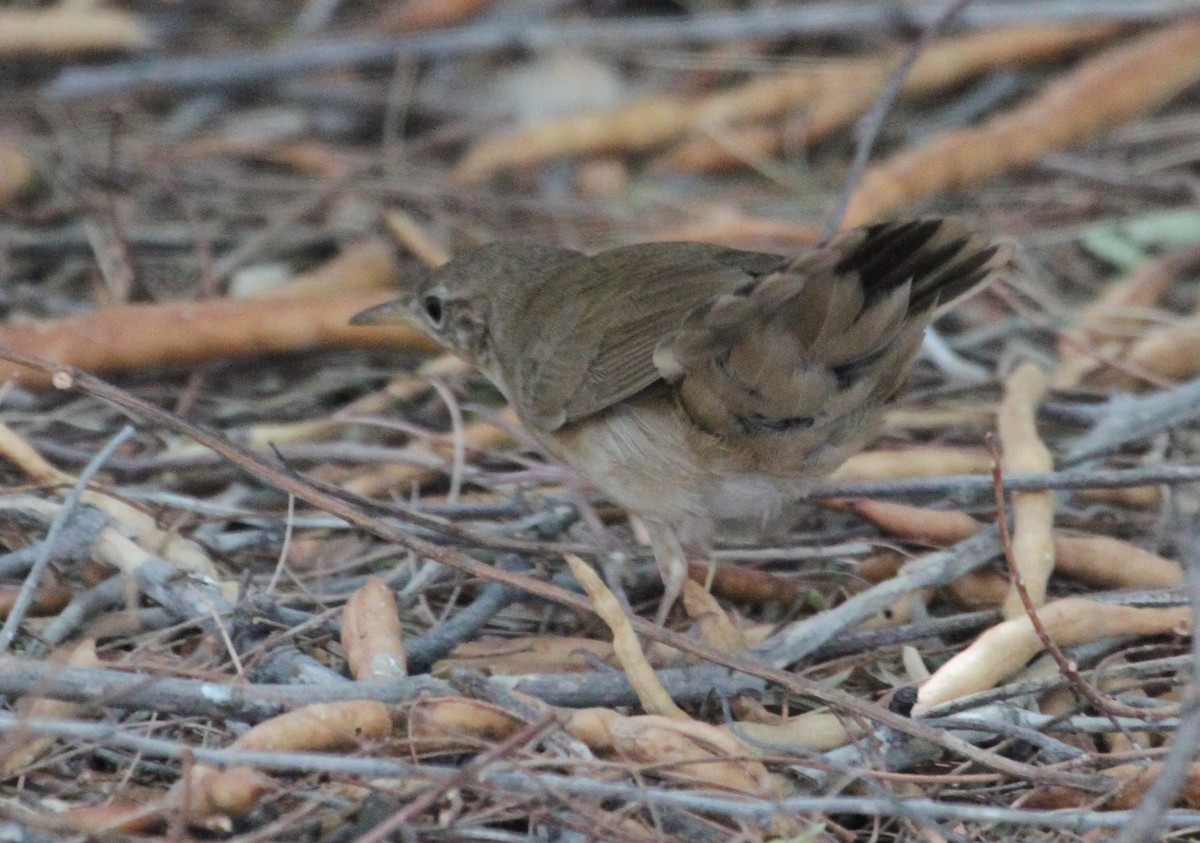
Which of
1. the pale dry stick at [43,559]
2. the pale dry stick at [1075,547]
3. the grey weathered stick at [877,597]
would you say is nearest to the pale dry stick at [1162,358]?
the pale dry stick at [1075,547]

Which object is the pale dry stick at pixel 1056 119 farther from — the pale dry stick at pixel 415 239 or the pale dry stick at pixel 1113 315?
the pale dry stick at pixel 415 239

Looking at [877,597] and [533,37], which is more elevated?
[533,37]

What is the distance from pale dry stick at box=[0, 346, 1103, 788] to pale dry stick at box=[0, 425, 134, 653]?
0.23 metres

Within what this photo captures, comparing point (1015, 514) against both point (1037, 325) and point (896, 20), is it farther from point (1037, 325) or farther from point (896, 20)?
point (896, 20)

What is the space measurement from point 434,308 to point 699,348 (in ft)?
4.56

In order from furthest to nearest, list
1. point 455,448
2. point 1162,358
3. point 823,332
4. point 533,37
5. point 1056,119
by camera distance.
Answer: point 533,37 < point 1056,119 < point 1162,358 < point 455,448 < point 823,332

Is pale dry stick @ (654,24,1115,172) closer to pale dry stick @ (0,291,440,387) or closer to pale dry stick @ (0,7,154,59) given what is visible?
pale dry stick @ (0,291,440,387)

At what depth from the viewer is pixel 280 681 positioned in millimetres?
3137

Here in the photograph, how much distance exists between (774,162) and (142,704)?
3.82m

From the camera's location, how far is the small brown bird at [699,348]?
3.06 m

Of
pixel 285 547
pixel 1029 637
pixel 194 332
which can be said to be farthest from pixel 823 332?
pixel 194 332

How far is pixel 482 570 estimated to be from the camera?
3.22m

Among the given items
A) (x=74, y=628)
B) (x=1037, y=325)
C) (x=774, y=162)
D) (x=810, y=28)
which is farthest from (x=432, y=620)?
(x=810, y=28)

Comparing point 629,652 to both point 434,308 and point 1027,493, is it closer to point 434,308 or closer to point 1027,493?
point 1027,493
